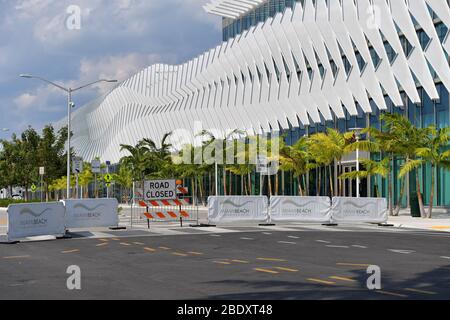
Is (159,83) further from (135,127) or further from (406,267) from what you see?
(406,267)

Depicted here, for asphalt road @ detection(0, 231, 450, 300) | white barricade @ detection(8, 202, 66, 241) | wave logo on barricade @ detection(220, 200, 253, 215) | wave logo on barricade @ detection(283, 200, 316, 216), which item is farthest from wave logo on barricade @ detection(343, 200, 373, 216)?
white barricade @ detection(8, 202, 66, 241)

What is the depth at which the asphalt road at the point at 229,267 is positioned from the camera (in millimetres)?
10266

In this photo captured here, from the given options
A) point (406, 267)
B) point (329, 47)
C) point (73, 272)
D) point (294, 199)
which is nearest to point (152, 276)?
point (73, 272)

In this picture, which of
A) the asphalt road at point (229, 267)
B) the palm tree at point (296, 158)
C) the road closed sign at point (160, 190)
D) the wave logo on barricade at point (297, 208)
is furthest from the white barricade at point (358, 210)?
the palm tree at point (296, 158)

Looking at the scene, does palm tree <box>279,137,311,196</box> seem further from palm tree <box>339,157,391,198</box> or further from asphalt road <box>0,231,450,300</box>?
asphalt road <box>0,231,450,300</box>

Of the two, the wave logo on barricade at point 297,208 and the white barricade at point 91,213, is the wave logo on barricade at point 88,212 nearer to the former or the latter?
the white barricade at point 91,213

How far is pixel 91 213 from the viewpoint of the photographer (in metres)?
25.6

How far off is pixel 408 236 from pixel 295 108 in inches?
1388

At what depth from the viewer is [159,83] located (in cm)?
9688

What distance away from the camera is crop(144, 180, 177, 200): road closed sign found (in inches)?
1094

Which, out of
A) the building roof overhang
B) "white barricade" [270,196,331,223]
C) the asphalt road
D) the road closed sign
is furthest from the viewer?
the building roof overhang

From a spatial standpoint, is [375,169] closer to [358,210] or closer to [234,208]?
[358,210]

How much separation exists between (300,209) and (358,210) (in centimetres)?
288

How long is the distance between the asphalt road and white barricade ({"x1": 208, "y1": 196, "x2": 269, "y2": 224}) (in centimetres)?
630
